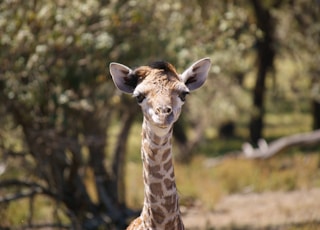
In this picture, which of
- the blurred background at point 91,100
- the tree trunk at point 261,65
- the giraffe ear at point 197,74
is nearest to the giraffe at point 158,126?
the giraffe ear at point 197,74

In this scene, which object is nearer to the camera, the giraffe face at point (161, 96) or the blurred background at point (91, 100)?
the giraffe face at point (161, 96)

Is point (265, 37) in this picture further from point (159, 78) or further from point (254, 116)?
point (159, 78)

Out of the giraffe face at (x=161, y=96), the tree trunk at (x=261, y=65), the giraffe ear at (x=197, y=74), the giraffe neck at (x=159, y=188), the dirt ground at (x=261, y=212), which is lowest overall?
the dirt ground at (x=261, y=212)

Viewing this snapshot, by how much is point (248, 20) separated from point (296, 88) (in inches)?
313

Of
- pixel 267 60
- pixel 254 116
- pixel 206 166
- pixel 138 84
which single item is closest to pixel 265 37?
pixel 267 60

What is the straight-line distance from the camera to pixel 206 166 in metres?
18.2

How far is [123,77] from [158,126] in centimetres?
89

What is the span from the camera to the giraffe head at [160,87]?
5273mm

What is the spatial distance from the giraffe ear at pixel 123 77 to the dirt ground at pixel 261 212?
5422 millimetres

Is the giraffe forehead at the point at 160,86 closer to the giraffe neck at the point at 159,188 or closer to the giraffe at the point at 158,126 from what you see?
the giraffe at the point at 158,126

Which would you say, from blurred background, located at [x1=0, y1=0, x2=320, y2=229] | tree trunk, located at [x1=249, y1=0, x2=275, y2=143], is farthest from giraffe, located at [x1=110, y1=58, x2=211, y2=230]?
tree trunk, located at [x1=249, y1=0, x2=275, y2=143]

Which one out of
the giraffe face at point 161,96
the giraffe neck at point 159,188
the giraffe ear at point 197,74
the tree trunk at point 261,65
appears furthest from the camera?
the tree trunk at point 261,65

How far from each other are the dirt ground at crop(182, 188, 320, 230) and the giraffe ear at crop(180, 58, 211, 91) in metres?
5.08

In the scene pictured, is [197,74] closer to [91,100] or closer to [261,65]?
[91,100]
